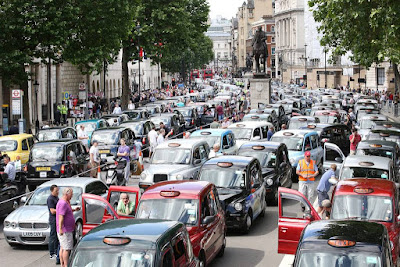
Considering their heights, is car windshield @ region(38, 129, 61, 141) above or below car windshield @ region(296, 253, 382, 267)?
above

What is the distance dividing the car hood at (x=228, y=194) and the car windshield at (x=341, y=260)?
6.94 m

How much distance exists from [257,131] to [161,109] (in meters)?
22.2

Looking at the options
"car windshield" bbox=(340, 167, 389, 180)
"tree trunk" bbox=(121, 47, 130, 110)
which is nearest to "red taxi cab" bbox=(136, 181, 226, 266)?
"car windshield" bbox=(340, 167, 389, 180)

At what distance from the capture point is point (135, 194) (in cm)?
1430

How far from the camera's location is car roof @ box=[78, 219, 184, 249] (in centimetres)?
937

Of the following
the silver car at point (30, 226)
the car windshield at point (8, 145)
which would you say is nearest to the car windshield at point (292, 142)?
the car windshield at point (8, 145)

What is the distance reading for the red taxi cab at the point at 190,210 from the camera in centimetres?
1289

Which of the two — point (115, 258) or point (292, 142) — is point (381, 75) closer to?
point (292, 142)

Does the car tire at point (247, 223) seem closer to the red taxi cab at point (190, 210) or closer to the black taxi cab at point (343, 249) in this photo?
the red taxi cab at point (190, 210)

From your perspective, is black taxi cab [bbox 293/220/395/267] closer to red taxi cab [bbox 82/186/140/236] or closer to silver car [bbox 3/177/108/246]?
red taxi cab [bbox 82/186/140/236]

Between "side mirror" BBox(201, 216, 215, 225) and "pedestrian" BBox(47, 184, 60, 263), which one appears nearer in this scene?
"side mirror" BBox(201, 216, 215, 225)

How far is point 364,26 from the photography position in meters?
33.8

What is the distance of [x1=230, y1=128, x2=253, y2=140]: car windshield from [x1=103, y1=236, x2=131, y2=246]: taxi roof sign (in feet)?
65.2

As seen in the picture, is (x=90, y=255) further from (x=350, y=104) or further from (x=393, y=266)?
(x=350, y=104)
